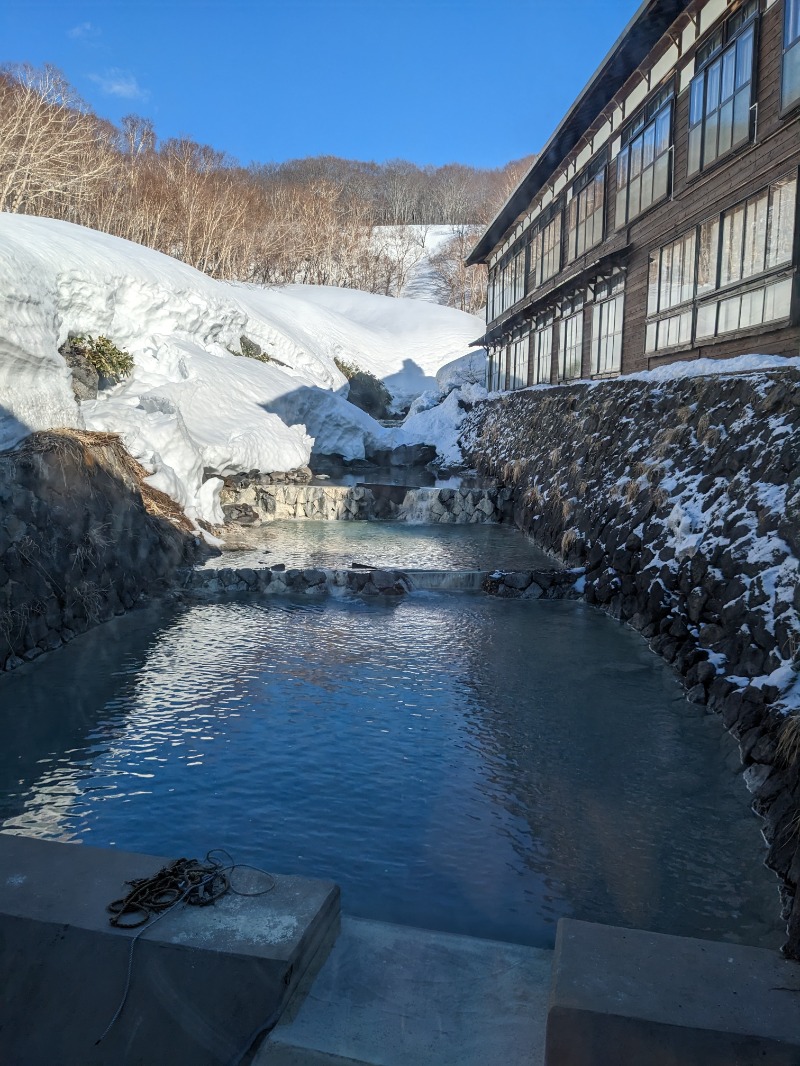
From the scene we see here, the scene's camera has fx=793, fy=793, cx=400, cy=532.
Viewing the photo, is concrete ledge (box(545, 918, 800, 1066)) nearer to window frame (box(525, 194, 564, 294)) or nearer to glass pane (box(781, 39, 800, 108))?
glass pane (box(781, 39, 800, 108))

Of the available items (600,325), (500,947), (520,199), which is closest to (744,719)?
(500,947)

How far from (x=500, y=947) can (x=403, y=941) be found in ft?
1.56

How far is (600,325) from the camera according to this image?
58.3ft

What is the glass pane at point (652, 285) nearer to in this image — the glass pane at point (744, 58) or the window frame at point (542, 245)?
the glass pane at point (744, 58)

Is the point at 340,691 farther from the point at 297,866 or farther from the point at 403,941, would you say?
the point at 403,941

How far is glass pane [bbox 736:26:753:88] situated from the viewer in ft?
36.6

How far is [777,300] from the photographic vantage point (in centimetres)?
1051

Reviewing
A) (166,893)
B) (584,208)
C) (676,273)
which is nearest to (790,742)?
(166,893)

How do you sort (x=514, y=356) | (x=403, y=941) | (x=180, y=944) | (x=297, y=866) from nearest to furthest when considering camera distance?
(x=180, y=944)
(x=403, y=941)
(x=297, y=866)
(x=514, y=356)

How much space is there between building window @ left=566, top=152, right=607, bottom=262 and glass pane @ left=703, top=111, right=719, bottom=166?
5.14 m

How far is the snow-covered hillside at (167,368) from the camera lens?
1116cm

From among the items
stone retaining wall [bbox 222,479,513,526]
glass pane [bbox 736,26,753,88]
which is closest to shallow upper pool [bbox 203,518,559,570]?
stone retaining wall [bbox 222,479,513,526]

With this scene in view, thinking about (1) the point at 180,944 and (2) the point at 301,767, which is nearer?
(1) the point at 180,944

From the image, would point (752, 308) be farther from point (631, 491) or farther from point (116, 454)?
point (116, 454)
